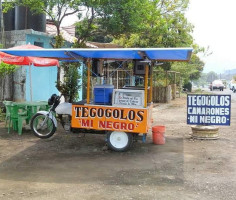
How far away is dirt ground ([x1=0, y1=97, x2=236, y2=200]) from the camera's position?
4.80 m

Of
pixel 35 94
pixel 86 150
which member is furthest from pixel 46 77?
pixel 86 150

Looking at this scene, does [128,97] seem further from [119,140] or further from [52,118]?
[52,118]

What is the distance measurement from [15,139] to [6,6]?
5.85m

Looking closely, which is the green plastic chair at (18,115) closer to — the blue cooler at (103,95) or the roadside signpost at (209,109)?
the blue cooler at (103,95)

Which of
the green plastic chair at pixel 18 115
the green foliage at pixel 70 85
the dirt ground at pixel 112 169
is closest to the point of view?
the dirt ground at pixel 112 169

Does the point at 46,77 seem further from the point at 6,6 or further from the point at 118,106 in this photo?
the point at 118,106

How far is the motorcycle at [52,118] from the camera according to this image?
311 inches

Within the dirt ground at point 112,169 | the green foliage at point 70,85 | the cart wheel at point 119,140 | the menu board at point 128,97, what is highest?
the green foliage at point 70,85

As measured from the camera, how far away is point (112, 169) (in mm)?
5961

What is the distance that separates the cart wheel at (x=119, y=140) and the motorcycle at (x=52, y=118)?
44.9 inches

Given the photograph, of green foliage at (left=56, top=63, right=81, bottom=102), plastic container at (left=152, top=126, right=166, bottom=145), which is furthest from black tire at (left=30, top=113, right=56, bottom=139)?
plastic container at (left=152, top=126, right=166, bottom=145)

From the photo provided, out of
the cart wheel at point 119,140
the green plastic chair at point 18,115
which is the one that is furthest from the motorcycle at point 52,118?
the cart wheel at point 119,140

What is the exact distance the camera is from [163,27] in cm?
1605

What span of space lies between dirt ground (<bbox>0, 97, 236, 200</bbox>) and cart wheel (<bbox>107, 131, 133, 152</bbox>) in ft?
0.54
